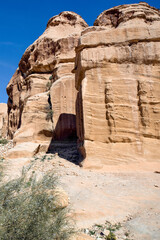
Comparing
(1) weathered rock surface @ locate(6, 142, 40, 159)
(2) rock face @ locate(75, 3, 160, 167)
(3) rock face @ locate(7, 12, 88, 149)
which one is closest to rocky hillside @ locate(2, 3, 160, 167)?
(2) rock face @ locate(75, 3, 160, 167)

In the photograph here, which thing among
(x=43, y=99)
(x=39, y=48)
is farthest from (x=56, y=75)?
(x=39, y=48)

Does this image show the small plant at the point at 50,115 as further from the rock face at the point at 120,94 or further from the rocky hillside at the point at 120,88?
the rock face at the point at 120,94

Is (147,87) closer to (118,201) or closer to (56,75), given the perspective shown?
(118,201)

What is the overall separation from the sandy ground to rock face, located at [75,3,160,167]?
105 centimetres

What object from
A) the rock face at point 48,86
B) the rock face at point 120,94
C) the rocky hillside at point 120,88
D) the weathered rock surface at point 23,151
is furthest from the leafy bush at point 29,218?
the rock face at point 48,86

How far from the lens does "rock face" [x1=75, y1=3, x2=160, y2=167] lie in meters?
9.91

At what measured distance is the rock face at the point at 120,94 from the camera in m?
9.91

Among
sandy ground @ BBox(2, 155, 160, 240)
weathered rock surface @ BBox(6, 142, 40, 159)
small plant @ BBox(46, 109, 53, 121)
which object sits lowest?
sandy ground @ BBox(2, 155, 160, 240)

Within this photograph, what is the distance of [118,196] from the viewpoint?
582 cm

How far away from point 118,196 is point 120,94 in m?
6.04

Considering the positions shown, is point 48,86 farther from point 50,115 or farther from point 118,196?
point 118,196

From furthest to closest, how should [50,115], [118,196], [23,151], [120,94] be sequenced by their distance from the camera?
1. [50,115]
2. [23,151]
3. [120,94]
4. [118,196]

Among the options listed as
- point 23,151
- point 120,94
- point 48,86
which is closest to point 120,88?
point 120,94

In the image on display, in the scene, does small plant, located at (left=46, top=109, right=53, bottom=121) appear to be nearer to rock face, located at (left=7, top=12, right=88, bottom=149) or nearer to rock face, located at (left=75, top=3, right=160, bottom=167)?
rock face, located at (left=7, top=12, right=88, bottom=149)
